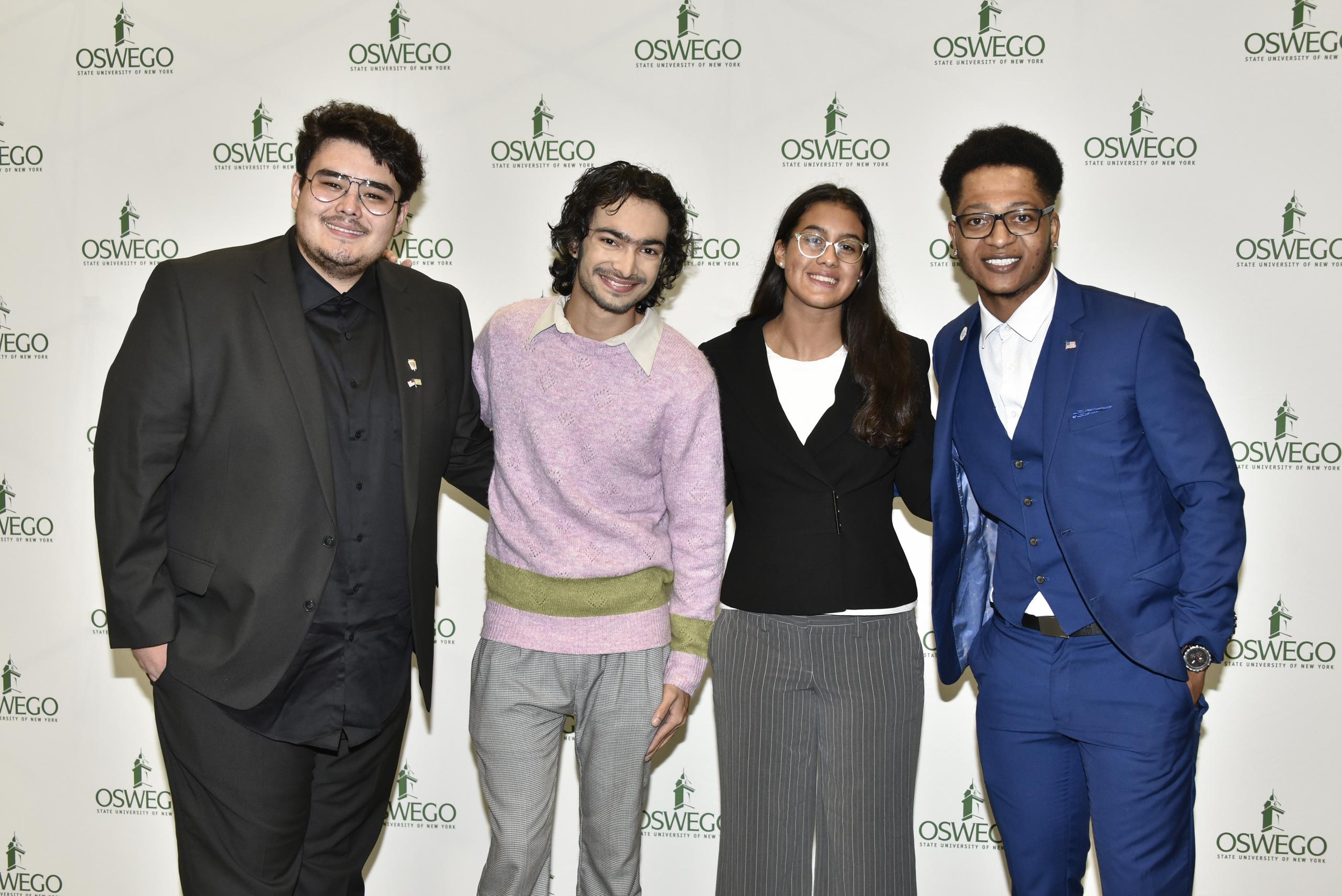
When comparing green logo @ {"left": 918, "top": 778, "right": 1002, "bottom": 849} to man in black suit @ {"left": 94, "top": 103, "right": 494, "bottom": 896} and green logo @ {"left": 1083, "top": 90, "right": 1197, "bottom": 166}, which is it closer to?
man in black suit @ {"left": 94, "top": 103, "right": 494, "bottom": 896}

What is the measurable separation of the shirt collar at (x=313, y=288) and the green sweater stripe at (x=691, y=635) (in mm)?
1059

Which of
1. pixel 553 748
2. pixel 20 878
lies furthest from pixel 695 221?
pixel 20 878

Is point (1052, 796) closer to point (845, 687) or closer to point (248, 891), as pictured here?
point (845, 687)

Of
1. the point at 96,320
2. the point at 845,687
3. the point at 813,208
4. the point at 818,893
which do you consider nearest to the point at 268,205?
the point at 96,320

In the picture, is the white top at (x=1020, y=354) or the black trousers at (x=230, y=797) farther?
the white top at (x=1020, y=354)

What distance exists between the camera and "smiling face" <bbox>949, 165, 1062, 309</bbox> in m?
2.16

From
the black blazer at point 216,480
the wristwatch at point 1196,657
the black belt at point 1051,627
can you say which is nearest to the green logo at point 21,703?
the black blazer at point 216,480

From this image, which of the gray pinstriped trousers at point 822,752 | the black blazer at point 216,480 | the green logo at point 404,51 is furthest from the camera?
the green logo at point 404,51

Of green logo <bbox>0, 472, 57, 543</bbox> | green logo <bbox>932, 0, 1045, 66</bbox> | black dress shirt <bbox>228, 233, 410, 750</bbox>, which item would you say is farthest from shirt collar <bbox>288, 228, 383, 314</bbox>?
green logo <bbox>932, 0, 1045, 66</bbox>

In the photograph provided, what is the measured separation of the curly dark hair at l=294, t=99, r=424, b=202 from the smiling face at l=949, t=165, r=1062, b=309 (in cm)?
131

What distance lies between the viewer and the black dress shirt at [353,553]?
2143 millimetres

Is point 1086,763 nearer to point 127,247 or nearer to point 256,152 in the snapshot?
point 256,152

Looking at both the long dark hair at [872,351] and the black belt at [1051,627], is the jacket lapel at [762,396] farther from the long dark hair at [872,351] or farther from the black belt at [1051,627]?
the black belt at [1051,627]

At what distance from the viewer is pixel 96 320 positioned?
3.45 metres
